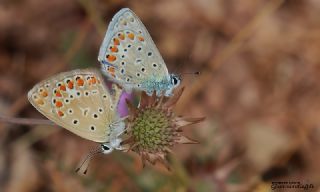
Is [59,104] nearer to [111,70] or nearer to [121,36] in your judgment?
[111,70]

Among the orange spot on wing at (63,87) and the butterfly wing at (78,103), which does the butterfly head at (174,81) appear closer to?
the butterfly wing at (78,103)

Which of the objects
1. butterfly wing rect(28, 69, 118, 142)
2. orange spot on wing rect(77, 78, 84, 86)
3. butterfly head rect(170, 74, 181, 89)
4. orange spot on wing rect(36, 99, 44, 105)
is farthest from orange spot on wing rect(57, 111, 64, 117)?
butterfly head rect(170, 74, 181, 89)

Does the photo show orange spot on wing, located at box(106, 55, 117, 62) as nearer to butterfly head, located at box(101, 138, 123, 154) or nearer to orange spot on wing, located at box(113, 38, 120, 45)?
orange spot on wing, located at box(113, 38, 120, 45)

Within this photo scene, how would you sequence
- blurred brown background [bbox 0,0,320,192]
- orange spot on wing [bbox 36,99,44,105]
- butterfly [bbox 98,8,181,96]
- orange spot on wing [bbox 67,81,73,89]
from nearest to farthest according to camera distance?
orange spot on wing [bbox 36,99,44,105]
orange spot on wing [bbox 67,81,73,89]
butterfly [bbox 98,8,181,96]
blurred brown background [bbox 0,0,320,192]

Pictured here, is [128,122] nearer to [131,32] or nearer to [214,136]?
[131,32]

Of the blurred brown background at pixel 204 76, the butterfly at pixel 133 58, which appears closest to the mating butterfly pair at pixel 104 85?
the butterfly at pixel 133 58

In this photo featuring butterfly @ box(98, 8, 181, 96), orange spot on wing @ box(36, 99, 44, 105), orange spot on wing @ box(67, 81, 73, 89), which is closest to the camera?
orange spot on wing @ box(36, 99, 44, 105)
